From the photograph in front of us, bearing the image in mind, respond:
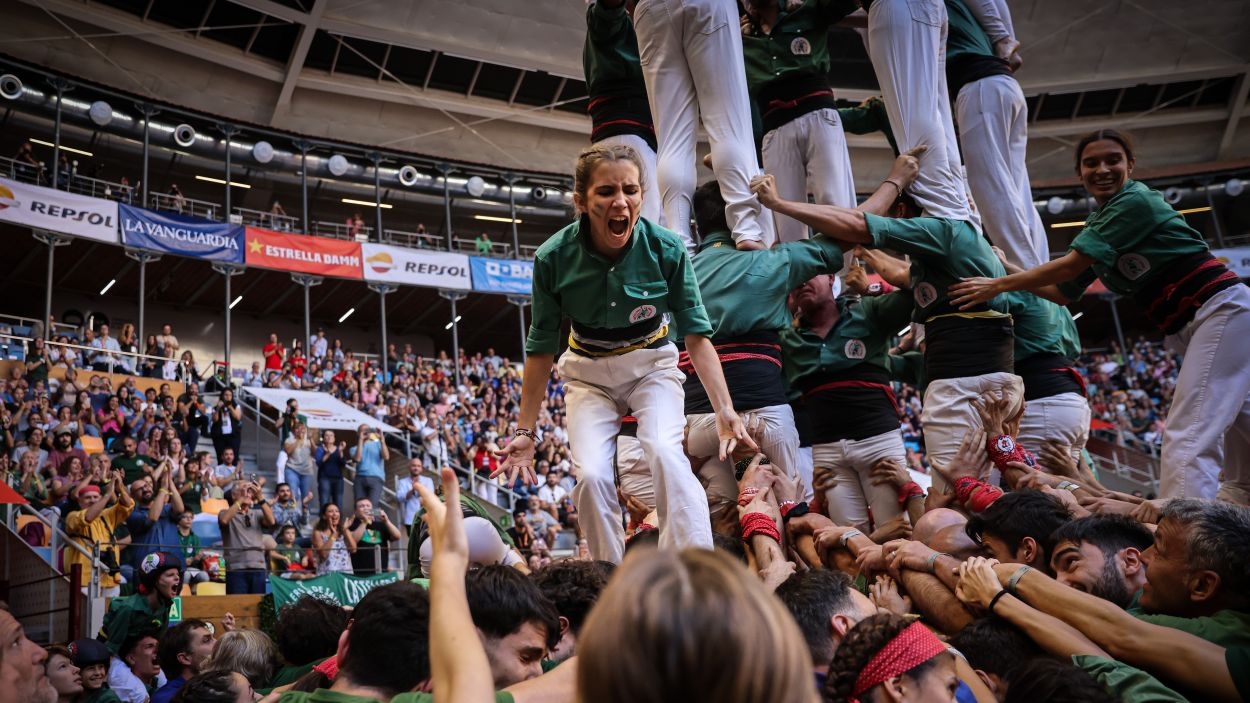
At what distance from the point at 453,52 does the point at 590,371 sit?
23.3 metres

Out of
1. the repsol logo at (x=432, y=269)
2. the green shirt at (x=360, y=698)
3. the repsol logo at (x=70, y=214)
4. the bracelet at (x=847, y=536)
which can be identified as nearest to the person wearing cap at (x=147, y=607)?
the bracelet at (x=847, y=536)

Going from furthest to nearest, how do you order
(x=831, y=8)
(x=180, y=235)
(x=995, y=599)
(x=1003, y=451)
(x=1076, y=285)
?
(x=180, y=235)
(x=831, y=8)
(x=1076, y=285)
(x=1003, y=451)
(x=995, y=599)

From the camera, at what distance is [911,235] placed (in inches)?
185

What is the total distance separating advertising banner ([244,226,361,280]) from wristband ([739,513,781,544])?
20364 millimetres

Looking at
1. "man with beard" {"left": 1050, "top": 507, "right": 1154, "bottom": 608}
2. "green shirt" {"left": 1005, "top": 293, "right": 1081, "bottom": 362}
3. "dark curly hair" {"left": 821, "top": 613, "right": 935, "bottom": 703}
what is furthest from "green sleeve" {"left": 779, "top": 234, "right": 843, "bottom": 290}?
"dark curly hair" {"left": 821, "top": 613, "right": 935, "bottom": 703}

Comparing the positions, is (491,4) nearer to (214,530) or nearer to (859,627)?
(214,530)

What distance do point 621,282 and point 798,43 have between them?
8.86ft

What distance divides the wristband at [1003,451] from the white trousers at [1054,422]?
33.4 inches

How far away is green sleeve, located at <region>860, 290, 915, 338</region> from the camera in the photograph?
5205 millimetres

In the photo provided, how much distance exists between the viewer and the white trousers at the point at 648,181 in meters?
5.24

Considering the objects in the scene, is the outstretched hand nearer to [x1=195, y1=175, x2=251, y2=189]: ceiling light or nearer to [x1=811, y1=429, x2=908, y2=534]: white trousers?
[x1=811, y1=429, x2=908, y2=534]: white trousers

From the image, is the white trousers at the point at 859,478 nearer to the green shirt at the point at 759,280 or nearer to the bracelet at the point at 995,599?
the green shirt at the point at 759,280

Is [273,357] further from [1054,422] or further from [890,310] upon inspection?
[1054,422]

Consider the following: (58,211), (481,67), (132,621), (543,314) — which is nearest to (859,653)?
(543,314)
